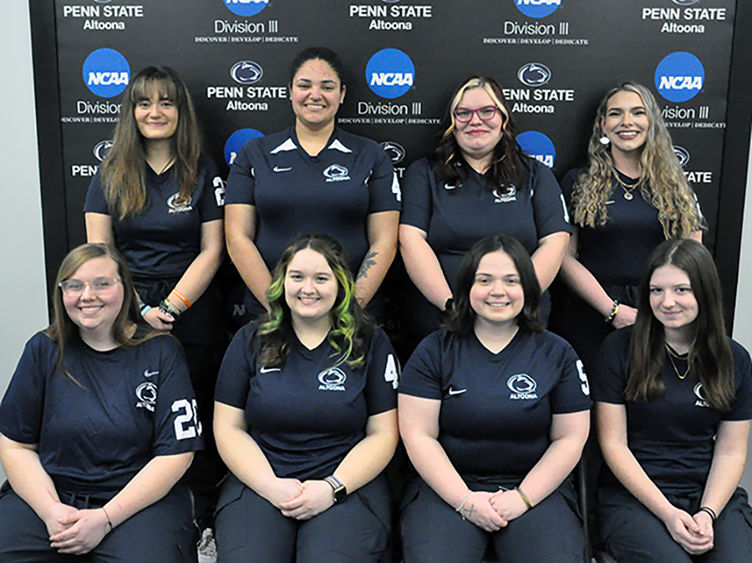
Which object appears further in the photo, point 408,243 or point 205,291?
point 205,291

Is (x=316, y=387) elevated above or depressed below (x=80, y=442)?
above

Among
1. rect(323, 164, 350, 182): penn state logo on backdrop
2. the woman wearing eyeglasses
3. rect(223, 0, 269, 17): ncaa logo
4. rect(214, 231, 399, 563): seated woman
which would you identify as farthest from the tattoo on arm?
rect(223, 0, 269, 17): ncaa logo

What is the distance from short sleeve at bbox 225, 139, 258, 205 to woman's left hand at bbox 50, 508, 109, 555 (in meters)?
1.20

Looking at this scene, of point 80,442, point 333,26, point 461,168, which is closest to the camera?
point 80,442

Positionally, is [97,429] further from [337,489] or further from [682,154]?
[682,154]

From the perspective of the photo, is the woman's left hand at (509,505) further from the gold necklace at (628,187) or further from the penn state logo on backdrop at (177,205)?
the penn state logo on backdrop at (177,205)

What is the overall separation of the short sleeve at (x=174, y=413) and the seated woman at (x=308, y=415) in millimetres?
77

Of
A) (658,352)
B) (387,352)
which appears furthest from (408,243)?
(658,352)

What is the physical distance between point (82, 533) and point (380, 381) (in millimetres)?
866

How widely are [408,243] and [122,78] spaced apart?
55.4 inches

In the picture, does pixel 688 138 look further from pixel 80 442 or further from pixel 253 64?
pixel 80 442

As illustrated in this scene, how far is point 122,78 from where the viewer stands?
3.06 m

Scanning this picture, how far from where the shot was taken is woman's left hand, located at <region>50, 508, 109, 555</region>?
1897 mm

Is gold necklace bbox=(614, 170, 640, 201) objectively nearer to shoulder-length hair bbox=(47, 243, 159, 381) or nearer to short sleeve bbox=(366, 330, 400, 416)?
short sleeve bbox=(366, 330, 400, 416)
